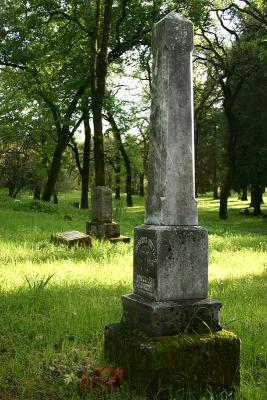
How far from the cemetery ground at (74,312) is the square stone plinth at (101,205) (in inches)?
93.6

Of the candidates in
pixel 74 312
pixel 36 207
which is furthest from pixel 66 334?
pixel 36 207

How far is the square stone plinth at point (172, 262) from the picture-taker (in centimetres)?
456

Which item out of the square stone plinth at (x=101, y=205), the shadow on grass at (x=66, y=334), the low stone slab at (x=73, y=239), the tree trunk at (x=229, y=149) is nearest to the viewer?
the shadow on grass at (x=66, y=334)

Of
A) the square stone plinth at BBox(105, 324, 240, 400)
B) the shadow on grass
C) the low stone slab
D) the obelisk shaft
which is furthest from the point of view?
the low stone slab

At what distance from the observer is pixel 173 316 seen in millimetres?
4527

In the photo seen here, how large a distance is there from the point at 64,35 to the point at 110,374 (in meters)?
20.9

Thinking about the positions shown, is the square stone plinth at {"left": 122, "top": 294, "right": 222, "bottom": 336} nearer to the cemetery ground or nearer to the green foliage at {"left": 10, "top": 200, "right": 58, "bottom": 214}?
the cemetery ground

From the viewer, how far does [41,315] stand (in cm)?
620

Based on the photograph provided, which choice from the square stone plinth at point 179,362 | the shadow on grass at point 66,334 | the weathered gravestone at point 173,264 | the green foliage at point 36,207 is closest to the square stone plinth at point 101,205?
the shadow on grass at point 66,334

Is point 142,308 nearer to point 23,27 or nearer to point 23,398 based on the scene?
point 23,398

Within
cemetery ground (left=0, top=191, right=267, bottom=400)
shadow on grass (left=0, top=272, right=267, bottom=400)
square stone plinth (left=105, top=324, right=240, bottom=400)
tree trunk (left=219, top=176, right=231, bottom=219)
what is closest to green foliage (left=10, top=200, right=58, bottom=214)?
cemetery ground (left=0, top=191, right=267, bottom=400)

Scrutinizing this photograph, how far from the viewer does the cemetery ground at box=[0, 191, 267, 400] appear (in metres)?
4.42

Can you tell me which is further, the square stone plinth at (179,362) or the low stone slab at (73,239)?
the low stone slab at (73,239)

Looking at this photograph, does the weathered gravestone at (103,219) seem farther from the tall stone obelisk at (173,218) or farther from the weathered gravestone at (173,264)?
→ the tall stone obelisk at (173,218)
